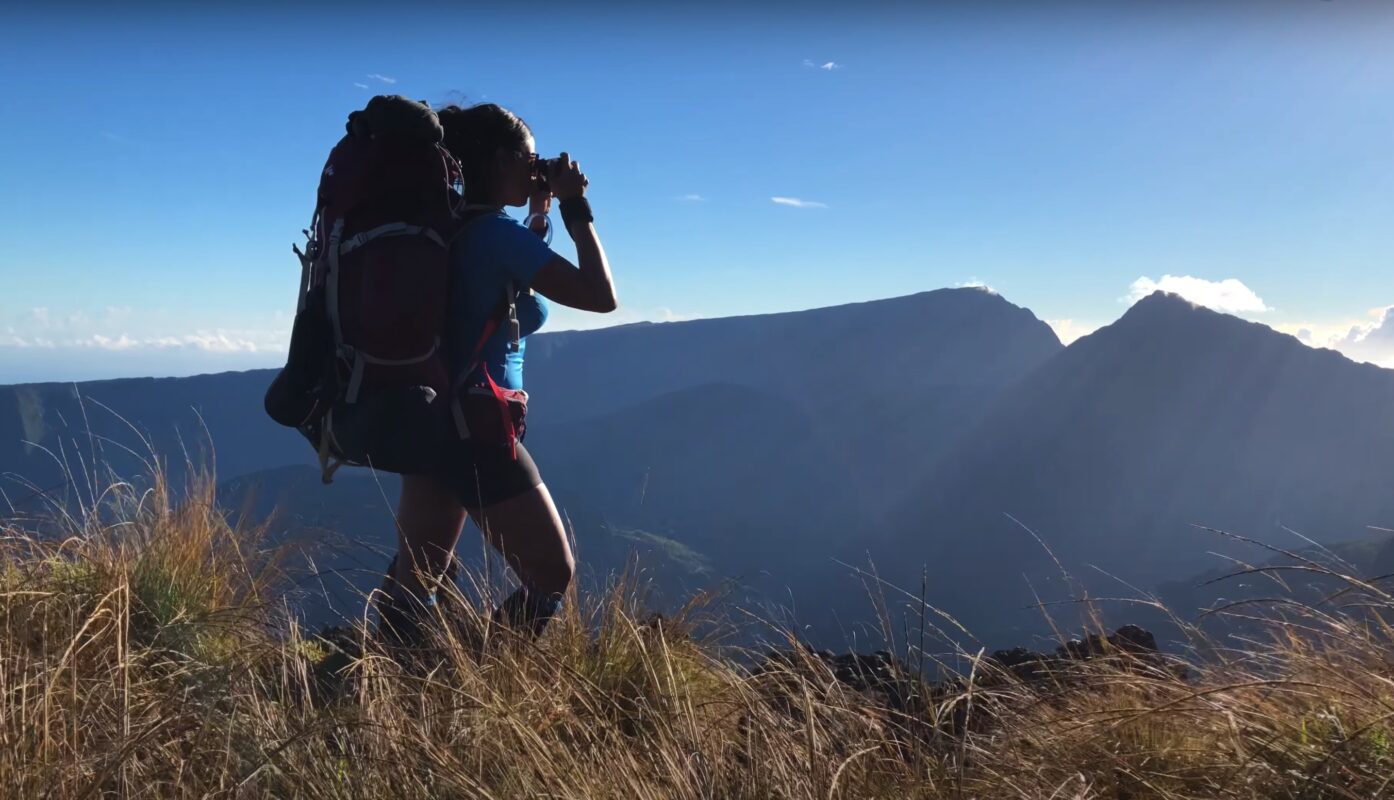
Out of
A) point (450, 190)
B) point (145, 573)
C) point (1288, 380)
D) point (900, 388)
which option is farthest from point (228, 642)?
point (900, 388)

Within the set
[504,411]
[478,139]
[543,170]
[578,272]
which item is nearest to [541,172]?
[543,170]

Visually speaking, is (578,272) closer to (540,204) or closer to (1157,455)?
(540,204)

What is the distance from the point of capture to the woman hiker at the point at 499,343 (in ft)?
8.81

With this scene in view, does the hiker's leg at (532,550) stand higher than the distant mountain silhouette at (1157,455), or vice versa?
the hiker's leg at (532,550)

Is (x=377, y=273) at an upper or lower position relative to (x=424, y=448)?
upper

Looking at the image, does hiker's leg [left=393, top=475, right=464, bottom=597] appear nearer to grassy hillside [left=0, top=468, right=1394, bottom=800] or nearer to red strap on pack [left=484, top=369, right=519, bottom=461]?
grassy hillside [left=0, top=468, right=1394, bottom=800]

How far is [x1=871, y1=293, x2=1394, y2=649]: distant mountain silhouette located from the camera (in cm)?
11188

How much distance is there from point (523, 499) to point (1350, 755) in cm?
215

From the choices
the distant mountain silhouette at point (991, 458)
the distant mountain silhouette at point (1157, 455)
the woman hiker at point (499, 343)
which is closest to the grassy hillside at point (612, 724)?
the woman hiker at point (499, 343)

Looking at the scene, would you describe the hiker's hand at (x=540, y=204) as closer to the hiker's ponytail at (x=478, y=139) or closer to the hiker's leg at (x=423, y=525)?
the hiker's ponytail at (x=478, y=139)

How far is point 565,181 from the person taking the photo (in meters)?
2.96

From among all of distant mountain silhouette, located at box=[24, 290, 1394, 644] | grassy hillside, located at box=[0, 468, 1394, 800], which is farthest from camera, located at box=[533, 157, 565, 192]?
distant mountain silhouette, located at box=[24, 290, 1394, 644]

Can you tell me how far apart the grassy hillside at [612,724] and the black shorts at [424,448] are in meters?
0.41

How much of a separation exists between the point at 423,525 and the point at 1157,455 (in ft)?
464
